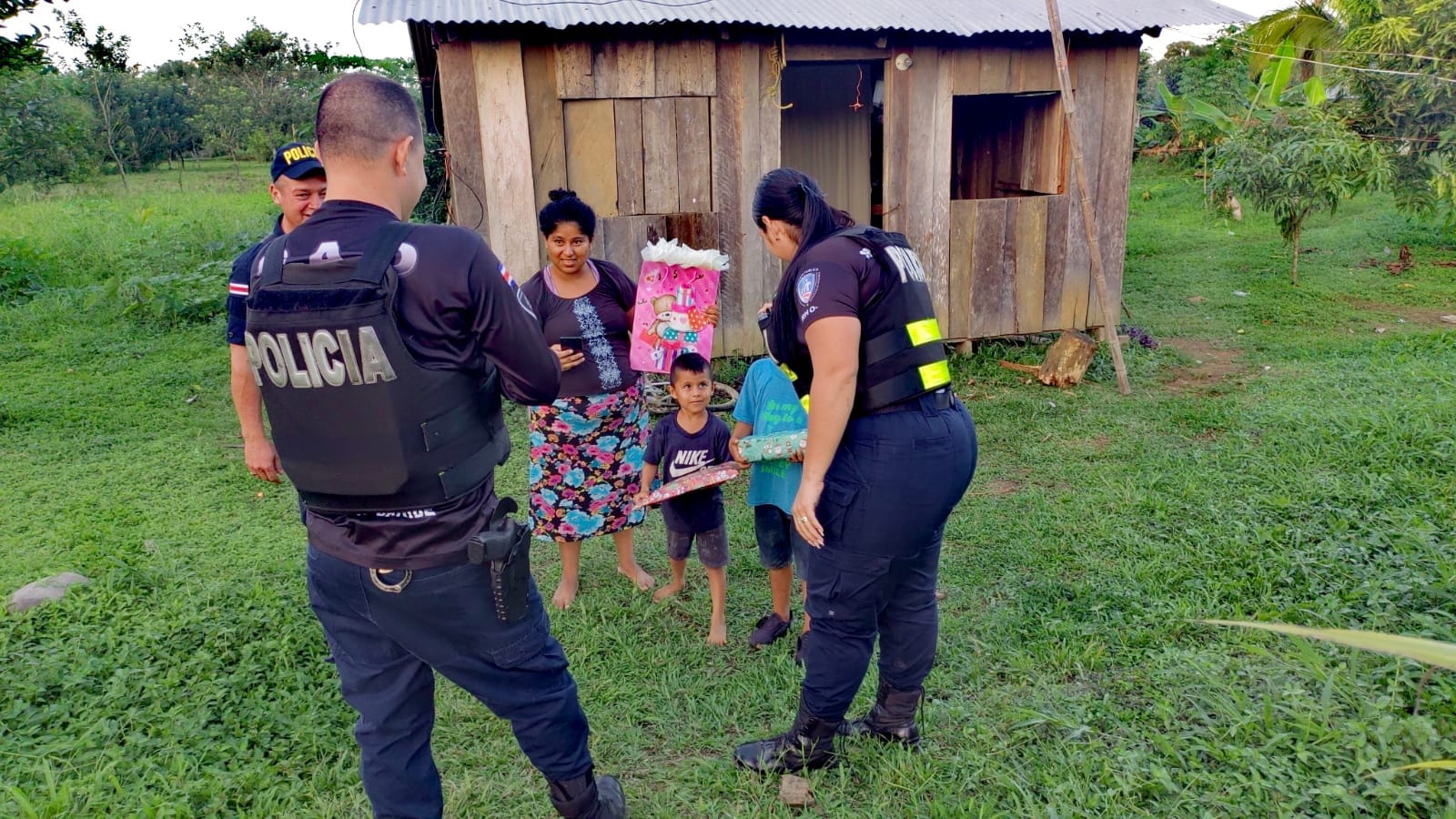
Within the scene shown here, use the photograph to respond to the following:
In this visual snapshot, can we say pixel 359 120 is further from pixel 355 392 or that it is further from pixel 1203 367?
pixel 1203 367

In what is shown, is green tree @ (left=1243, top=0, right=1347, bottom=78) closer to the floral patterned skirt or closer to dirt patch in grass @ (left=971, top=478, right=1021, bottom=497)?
dirt patch in grass @ (left=971, top=478, right=1021, bottom=497)

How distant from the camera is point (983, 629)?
12.4 ft

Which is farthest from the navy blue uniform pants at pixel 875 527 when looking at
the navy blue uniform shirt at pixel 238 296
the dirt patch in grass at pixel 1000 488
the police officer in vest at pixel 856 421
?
the dirt patch in grass at pixel 1000 488

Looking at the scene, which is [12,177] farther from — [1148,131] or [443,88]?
[1148,131]

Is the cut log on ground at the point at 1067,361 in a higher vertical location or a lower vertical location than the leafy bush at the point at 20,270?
lower

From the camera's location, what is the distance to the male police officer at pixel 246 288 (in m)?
2.81

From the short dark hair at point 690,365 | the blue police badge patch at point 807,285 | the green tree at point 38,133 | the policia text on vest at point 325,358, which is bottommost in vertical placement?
the short dark hair at point 690,365

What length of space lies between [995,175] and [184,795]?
8897 millimetres

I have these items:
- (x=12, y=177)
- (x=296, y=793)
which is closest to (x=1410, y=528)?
(x=296, y=793)

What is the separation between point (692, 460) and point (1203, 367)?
5.46 meters

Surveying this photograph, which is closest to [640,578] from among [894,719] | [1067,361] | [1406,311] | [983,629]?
[983,629]

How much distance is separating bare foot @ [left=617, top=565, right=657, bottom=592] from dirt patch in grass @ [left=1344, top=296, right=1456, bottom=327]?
7.84 meters

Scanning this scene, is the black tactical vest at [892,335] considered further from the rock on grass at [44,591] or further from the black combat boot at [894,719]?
the rock on grass at [44,591]

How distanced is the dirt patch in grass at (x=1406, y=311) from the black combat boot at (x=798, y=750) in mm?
8260
